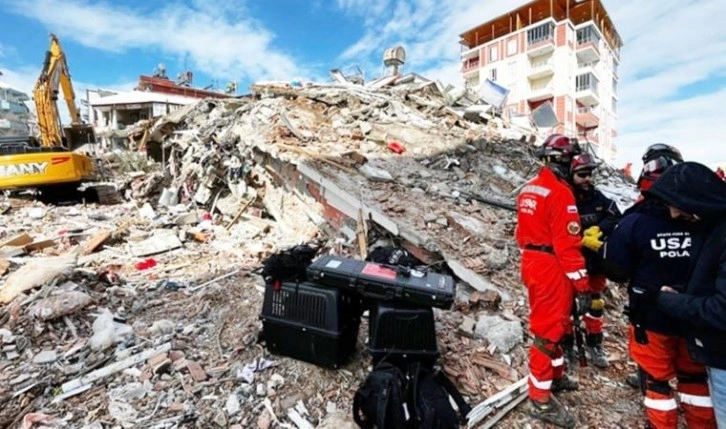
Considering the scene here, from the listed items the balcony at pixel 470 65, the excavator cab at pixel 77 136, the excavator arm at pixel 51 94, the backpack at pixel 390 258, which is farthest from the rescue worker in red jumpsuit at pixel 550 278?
the balcony at pixel 470 65

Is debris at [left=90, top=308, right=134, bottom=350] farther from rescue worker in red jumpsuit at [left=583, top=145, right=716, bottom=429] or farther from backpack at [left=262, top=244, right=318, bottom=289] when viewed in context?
rescue worker in red jumpsuit at [left=583, top=145, right=716, bottom=429]

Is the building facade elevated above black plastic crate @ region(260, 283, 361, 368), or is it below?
above

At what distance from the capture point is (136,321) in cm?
328

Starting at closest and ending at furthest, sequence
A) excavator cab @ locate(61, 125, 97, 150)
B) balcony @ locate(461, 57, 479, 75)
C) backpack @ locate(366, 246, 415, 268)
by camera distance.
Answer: backpack @ locate(366, 246, 415, 268)
excavator cab @ locate(61, 125, 97, 150)
balcony @ locate(461, 57, 479, 75)

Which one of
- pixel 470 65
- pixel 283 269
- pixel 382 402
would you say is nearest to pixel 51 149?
pixel 283 269

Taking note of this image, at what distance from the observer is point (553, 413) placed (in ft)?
6.91

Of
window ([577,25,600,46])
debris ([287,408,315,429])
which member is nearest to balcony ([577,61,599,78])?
window ([577,25,600,46])

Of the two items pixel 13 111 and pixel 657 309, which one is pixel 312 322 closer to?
pixel 657 309

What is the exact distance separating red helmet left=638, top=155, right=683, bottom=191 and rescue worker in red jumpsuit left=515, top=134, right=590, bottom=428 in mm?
438

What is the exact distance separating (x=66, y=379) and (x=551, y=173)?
3.43m

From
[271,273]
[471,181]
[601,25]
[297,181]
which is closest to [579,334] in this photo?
[271,273]

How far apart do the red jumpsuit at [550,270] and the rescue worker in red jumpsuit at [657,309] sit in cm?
22

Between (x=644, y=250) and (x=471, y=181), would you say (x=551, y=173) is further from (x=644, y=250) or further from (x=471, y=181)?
(x=471, y=181)

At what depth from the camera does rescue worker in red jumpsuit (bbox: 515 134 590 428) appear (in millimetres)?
2068
